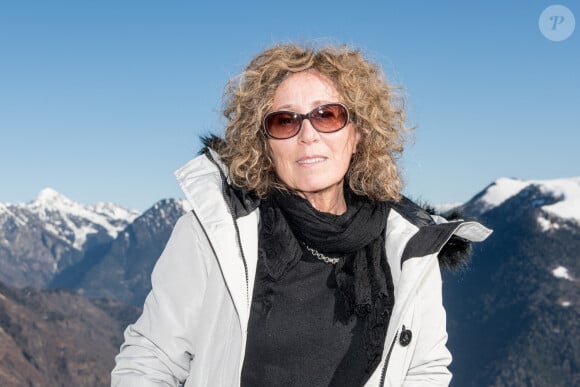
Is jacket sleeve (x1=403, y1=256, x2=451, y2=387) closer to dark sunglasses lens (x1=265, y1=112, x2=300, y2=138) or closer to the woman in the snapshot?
the woman

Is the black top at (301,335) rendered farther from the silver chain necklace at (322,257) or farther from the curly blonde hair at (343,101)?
the curly blonde hair at (343,101)

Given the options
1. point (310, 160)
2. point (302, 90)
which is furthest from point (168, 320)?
point (302, 90)

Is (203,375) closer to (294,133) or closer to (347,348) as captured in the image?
(347,348)

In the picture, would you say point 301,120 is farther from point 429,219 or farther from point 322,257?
point 429,219

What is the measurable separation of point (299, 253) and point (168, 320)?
1123 mm

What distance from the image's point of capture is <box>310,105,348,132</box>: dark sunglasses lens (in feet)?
16.6

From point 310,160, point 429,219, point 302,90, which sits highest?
point 302,90

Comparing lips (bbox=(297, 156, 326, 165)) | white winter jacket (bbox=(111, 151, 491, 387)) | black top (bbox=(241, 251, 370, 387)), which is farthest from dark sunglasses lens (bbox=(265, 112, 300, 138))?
black top (bbox=(241, 251, 370, 387))

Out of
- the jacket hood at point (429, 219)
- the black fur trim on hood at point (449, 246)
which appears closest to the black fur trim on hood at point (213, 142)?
the jacket hood at point (429, 219)

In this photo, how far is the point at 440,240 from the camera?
5.12m

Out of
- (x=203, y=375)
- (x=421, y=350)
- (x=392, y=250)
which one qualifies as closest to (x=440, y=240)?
(x=392, y=250)

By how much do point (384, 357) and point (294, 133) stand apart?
176 cm

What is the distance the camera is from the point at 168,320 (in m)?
4.36

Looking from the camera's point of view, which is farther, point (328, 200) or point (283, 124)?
point (328, 200)
